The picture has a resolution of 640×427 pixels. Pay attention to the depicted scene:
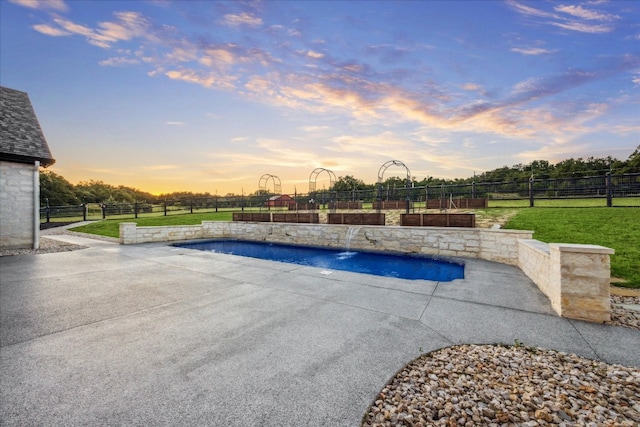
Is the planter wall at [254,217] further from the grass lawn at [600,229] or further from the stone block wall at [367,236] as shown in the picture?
the grass lawn at [600,229]

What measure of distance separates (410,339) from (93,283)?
6.37m

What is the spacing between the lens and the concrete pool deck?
1.94 m

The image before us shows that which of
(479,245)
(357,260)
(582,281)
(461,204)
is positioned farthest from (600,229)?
(461,204)

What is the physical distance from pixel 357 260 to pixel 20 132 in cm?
1497

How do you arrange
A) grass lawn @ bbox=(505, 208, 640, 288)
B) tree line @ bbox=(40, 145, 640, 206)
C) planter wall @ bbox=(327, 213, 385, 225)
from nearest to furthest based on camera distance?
grass lawn @ bbox=(505, 208, 640, 288), planter wall @ bbox=(327, 213, 385, 225), tree line @ bbox=(40, 145, 640, 206)

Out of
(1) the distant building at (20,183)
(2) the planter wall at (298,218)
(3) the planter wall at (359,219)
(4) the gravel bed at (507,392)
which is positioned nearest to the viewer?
(4) the gravel bed at (507,392)

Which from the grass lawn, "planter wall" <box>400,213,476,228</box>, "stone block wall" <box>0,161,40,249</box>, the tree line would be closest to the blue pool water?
"planter wall" <box>400,213,476,228</box>

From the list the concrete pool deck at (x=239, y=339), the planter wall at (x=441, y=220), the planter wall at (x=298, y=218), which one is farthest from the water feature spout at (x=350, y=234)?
the concrete pool deck at (x=239, y=339)

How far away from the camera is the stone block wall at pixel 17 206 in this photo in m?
9.46

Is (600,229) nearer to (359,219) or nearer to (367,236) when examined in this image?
(367,236)

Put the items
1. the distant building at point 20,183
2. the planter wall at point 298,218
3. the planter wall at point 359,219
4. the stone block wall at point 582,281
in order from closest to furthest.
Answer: the stone block wall at point 582,281 < the distant building at point 20,183 < the planter wall at point 359,219 < the planter wall at point 298,218

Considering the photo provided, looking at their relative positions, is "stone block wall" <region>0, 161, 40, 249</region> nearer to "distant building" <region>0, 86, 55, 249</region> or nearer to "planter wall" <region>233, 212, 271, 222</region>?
"distant building" <region>0, 86, 55, 249</region>

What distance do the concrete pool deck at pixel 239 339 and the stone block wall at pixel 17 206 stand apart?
605 centimetres

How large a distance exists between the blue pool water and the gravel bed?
4.32m
